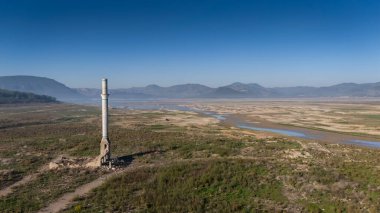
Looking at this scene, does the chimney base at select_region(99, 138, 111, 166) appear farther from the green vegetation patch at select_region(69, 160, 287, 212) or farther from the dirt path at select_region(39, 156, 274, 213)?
the green vegetation patch at select_region(69, 160, 287, 212)

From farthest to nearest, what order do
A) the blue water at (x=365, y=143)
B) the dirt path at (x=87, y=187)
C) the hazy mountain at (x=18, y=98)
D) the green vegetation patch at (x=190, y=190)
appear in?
the hazy mountain at (x=18, y=98)
the blue water at (x=365, y=143)
the green vegetation patch at (x=190, y=190)
the dirt path at (x=87, y=187)

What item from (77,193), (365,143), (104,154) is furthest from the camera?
(365,143)

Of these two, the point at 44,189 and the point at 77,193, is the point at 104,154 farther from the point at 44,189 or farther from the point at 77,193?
the point at 77,193

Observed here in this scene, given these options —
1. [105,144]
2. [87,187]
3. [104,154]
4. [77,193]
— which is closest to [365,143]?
[105,144]

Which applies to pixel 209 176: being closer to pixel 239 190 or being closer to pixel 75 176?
pixel 239 190

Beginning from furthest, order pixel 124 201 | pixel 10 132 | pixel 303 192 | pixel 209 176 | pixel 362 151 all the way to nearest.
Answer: pixel 10 132, pixel 362 151, pixel 209 176, pixel 303 192, pixel 124 201

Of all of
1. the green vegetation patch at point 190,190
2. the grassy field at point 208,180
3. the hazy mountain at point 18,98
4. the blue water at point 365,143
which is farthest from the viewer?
the hazy mountain at point 18,98

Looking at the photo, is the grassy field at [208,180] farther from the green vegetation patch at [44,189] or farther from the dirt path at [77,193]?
the dirt path at [77,193]

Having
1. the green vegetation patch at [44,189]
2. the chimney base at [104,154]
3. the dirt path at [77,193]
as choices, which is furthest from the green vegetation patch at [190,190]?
the chimney base at [104,154]

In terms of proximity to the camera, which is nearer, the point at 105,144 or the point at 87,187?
the point at 87,187

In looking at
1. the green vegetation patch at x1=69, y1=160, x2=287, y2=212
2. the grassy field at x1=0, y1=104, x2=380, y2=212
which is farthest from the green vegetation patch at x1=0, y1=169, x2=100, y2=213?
the green vegetation patch at x1=69, y1=160, x2=287, y2=212

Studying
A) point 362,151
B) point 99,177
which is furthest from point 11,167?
point 362,151
